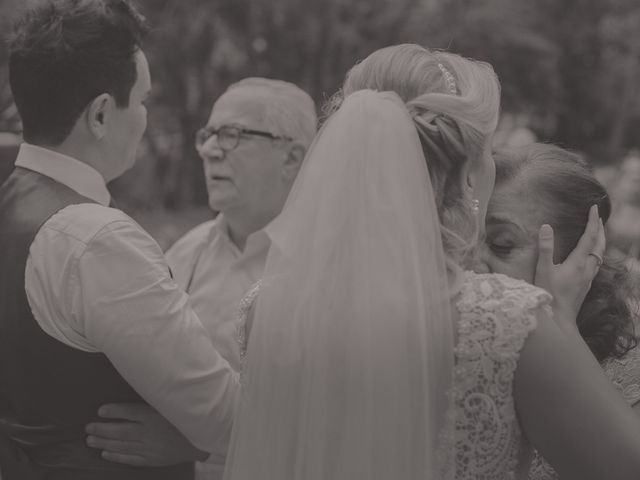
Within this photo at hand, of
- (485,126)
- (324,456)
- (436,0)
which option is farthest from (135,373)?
(436,0)

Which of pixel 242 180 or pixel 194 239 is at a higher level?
pixel 242 180

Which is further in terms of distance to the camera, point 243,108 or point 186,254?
point 186,254

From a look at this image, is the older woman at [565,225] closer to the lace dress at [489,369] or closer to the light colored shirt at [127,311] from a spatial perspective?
the lace dress at [489,369]

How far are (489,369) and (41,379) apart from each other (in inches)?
44.7

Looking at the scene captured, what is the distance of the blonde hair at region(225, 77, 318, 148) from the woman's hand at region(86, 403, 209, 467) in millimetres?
1565

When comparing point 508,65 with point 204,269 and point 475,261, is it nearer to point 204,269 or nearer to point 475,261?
point 204,269

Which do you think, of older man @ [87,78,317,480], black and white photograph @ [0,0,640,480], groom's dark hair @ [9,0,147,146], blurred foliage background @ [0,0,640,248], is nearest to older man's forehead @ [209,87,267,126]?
older man @ [87,78,317,480]

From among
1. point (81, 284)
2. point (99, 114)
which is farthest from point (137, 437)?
point (99, 114)

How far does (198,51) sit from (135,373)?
11.1 m

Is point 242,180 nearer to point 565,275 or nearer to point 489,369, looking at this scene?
point 565,275

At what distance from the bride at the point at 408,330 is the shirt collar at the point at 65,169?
2.11 feet

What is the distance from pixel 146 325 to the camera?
6.86 ft

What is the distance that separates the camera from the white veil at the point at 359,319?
1761 mm

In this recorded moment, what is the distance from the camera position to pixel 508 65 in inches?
684
